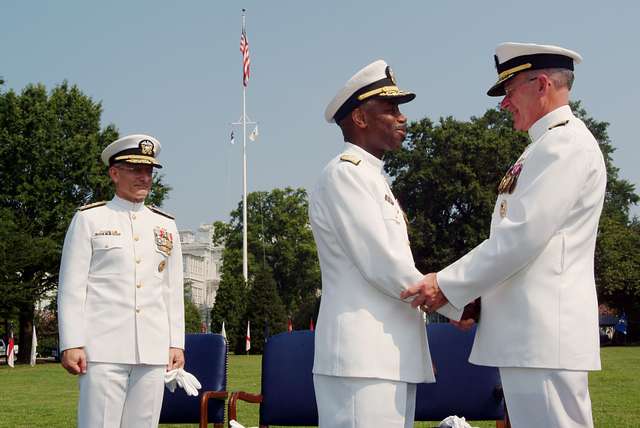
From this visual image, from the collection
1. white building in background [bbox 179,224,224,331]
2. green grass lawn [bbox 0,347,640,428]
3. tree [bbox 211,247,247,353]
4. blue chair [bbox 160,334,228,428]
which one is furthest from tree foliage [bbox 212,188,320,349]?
blue chair [bbox 160,334,228,428]

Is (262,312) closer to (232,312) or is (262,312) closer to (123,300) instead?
(232,312)

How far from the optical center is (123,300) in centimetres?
498

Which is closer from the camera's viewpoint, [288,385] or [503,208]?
[503,208]

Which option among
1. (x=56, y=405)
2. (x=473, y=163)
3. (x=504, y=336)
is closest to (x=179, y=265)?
(x=504, y=336)

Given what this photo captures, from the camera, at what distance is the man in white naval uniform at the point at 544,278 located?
3.34 m

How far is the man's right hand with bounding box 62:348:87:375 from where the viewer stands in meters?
4.66

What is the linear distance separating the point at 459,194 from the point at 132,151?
4366 cm

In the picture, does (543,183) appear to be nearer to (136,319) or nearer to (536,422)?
(536,422)

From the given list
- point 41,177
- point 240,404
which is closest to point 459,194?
point 41,177

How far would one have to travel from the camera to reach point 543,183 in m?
3.42

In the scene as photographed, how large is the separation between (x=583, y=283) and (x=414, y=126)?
47.6 m

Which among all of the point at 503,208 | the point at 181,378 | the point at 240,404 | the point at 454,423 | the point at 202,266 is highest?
the point at 202,266

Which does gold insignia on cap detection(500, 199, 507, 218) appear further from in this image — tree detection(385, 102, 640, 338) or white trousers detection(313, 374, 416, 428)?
tree detection(385, 102, 640, 338)

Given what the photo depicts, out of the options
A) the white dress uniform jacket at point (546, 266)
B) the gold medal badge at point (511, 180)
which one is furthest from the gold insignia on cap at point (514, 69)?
the gold medal badge at point (511, 180)
